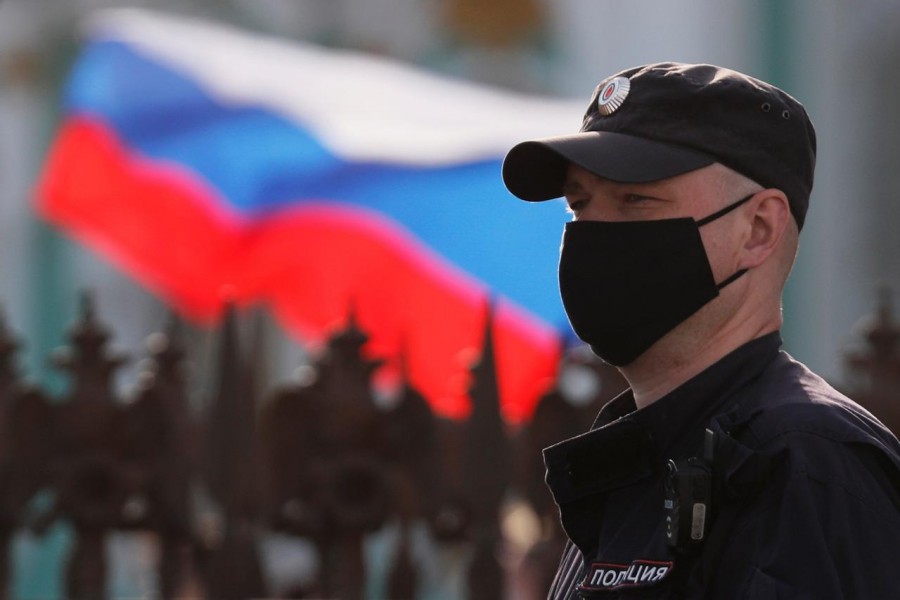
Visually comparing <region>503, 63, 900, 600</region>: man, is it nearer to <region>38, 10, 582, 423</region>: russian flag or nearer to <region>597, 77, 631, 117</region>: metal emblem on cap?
<region>597, 77, 631, 117</region>: metal emblem on cap

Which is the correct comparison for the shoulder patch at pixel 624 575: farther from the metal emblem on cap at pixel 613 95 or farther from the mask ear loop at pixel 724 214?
the metal emblem on cap at pixel 613 95

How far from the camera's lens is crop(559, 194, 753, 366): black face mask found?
6.76 ft

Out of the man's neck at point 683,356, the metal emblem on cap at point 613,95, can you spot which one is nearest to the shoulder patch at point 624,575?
the man's neck at point 683,356

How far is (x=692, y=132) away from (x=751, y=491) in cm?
45

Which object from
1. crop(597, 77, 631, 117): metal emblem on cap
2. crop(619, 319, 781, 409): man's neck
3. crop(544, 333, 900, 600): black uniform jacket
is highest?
crop(597, 77, 631, 117): metal emblem on cap

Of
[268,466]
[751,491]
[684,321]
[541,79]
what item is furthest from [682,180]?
[541,79]

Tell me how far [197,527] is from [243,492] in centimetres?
37

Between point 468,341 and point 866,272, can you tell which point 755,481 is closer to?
point 468,341

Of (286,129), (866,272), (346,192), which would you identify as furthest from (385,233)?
(866,272)

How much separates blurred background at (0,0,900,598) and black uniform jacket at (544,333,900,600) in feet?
41.0

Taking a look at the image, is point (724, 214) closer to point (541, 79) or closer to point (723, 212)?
point (723, 212)

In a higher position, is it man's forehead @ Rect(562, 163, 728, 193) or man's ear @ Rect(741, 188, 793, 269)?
man's forehead @ Rect(562, 163, 728, 193)

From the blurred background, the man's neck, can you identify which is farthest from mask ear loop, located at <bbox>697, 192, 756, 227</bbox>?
the blurred background

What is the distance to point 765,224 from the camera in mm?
2072
